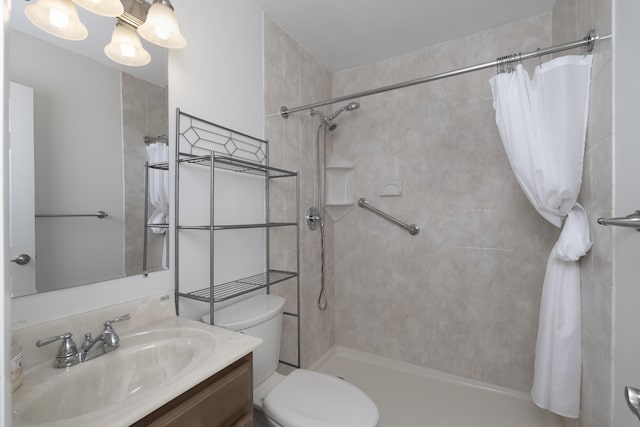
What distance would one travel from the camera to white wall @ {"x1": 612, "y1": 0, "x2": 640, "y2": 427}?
2.68 ft

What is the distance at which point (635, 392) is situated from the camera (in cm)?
55

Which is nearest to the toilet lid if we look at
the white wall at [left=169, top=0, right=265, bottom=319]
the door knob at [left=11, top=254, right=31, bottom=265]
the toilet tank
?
the toilet tank

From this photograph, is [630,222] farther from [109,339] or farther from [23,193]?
[23,193]

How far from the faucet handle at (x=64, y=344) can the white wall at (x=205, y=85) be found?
2.9 inches

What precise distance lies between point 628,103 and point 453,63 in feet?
4.42

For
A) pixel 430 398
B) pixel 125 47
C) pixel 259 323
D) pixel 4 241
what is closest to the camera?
pixel 4 241

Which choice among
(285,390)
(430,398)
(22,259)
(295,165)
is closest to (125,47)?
(22,259)

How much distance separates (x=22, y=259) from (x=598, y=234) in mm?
1909

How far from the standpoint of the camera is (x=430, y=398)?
6.05 feet

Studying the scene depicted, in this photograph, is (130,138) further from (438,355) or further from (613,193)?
(438,355)

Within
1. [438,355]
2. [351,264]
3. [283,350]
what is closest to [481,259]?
[438,355]

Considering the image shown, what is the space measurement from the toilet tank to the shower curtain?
1.24 m

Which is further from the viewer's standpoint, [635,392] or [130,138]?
[130,138]

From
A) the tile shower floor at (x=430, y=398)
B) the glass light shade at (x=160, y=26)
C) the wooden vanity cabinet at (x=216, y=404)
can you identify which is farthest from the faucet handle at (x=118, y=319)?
the tile shower floor at (x=430, y=398)
